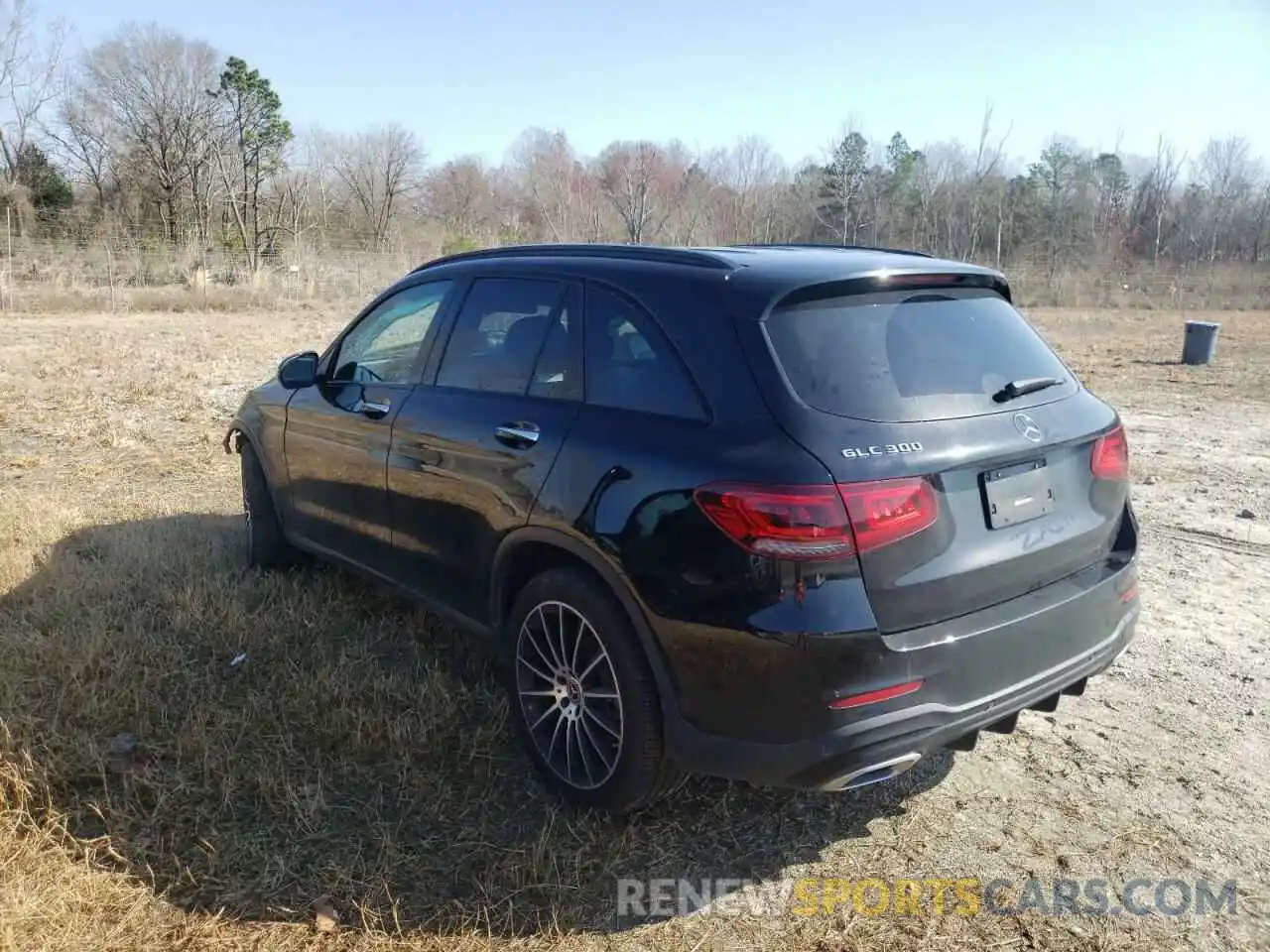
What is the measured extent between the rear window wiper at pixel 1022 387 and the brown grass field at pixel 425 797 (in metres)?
1.35

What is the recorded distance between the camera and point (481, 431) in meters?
3.38

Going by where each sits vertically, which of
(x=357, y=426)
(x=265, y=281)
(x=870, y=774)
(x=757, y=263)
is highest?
(x=757, y=263)

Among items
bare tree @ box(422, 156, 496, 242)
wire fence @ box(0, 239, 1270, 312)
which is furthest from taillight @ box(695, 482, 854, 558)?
bare tree @ box(422, 156, 496, 242)

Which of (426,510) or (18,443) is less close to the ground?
(426,510)

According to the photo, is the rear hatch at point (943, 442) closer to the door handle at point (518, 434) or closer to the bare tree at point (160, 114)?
the door handle at point (518, 434)

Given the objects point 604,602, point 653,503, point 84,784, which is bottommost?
point 84,784

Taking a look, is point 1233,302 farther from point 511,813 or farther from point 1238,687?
point 511,813

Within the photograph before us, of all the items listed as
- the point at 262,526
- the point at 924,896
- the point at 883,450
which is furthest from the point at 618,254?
the point at 262,526

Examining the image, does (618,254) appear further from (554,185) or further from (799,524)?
(554,185)

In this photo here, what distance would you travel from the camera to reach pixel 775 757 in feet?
8.16

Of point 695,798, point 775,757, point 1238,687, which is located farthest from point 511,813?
point 1238,687

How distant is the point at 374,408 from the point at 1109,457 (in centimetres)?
282

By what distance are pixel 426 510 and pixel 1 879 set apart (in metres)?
1.72

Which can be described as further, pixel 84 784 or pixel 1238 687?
pixel 1238 687
